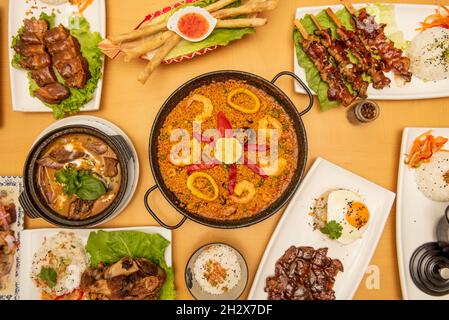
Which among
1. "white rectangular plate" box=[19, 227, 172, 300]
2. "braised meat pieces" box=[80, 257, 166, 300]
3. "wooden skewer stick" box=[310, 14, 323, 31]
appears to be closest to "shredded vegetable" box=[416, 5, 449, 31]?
"wooden skewer stick" box=[310, 14, 323, 31]

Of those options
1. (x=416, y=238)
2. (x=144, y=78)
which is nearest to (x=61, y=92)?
(x=144, y=78)

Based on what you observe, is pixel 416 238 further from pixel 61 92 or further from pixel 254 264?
pixel 61 92

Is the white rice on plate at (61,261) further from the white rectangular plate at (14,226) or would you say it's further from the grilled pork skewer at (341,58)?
the grilled pork skewer at (341,58)

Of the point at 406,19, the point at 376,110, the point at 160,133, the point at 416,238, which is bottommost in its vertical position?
the point at 416,238

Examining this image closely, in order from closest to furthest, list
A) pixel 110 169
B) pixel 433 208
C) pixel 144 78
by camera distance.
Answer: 1. pixel 110 169
2. pixel 144 78
3. pixel 433 208

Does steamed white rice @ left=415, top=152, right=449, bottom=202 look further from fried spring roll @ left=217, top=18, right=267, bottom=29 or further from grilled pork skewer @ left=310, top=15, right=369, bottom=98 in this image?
fried spring roll @ left=217, top=18, right=267, bottom=29

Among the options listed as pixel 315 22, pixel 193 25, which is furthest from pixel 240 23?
pixel 315 22
